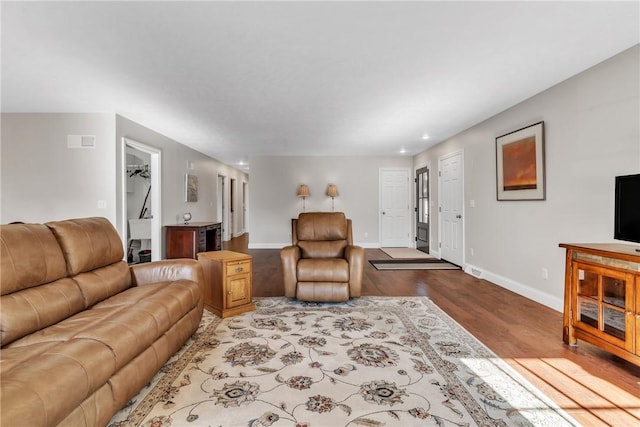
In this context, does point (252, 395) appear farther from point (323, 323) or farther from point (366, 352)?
point (323, 323)

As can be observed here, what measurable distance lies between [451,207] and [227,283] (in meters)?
4.32

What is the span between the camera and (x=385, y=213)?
7.59 meters

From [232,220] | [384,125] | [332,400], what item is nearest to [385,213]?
[384,125]

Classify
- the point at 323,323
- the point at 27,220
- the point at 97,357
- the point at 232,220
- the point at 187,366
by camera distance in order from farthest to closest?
the point at 232,220 < the point at 27,220 < the point at 323,323 < the point at 187,366 < the point at 97,357

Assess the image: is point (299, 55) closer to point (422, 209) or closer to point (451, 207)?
point (451, 207)

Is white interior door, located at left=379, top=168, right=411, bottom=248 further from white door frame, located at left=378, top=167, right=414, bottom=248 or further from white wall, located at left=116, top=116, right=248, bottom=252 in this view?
white wall, located at left=116, top=116, right=248, bottom=252

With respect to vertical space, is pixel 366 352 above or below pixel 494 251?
below

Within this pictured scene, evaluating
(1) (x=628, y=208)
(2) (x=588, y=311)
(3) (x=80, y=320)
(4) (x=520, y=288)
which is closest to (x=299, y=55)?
(3) (x=80, y=320)

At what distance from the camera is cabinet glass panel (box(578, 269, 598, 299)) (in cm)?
213

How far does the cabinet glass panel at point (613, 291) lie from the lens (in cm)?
195

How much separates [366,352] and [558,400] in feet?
3.73

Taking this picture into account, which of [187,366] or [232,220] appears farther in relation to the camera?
[232,220]

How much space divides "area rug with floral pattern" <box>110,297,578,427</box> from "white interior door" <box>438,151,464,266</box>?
281cm

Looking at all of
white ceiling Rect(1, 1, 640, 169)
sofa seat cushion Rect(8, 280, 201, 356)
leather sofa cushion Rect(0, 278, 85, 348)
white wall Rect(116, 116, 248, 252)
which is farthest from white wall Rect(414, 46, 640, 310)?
white wall Rect(116, 116, 248, 252)
